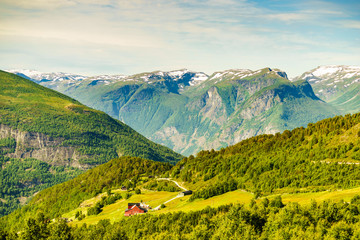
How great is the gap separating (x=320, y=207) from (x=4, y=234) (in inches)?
4085

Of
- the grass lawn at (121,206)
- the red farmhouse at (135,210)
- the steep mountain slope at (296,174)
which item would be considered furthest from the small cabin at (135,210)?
the steep mountain slope at (296,174)

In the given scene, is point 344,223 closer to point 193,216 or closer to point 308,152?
point 193,216

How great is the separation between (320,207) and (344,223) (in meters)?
10.8

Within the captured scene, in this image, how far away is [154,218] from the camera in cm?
11606

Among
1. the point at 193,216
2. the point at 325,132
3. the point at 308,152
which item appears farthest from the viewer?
the point at 325,132

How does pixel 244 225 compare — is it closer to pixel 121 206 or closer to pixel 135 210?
pixel 135 210

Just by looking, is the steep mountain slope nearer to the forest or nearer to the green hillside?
the green hillside

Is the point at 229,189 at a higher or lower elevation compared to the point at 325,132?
lower

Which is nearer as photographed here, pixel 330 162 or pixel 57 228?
pixel 57 228

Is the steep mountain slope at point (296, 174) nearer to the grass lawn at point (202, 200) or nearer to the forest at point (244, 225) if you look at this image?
the forest at point (244, 225)

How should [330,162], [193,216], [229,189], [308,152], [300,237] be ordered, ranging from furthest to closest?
[308,152] → [229,189] → [330,162] → [193,216] → [300,237]

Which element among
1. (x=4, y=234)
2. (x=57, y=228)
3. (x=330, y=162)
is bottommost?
(x=4, y=234)

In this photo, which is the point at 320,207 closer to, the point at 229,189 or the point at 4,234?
the point at 229,189

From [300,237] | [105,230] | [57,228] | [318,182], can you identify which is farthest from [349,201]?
[57,228]
